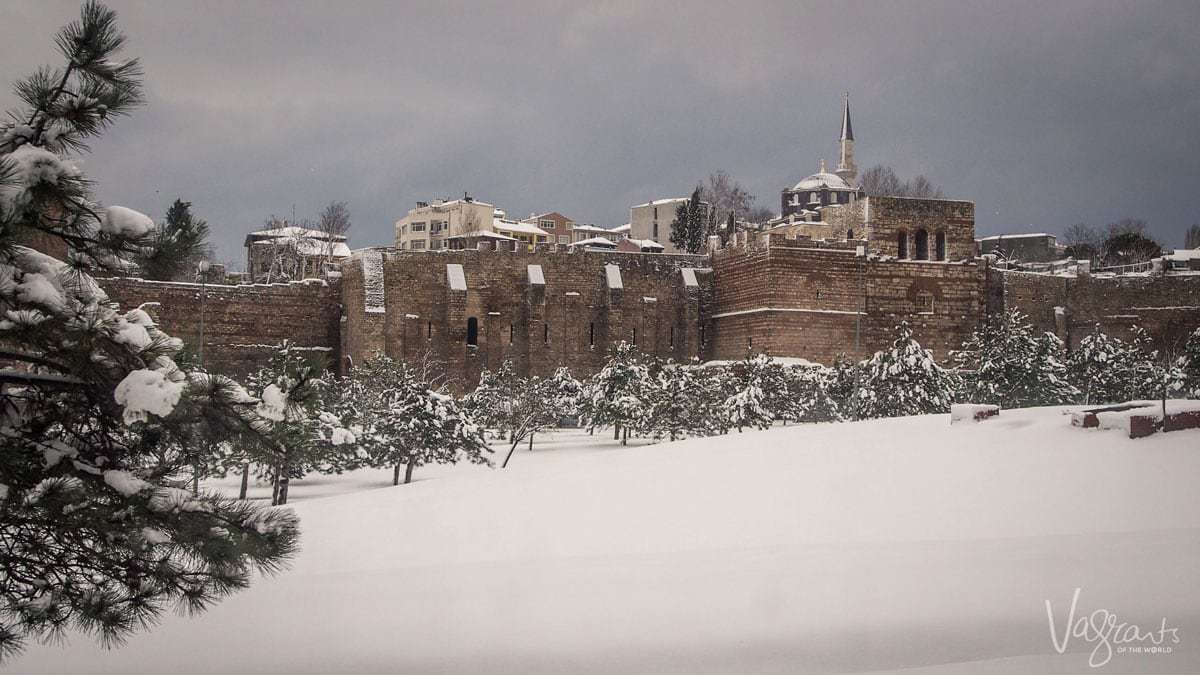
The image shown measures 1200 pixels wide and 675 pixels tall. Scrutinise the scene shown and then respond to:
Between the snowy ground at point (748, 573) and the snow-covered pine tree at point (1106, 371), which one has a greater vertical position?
the snow-covered pine tree at point (1106, 371)

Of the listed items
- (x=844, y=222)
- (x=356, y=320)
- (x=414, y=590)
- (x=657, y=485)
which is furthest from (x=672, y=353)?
(x=414, y=590)

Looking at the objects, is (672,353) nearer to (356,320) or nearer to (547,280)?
(547,280)

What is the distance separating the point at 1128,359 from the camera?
66.5 ft

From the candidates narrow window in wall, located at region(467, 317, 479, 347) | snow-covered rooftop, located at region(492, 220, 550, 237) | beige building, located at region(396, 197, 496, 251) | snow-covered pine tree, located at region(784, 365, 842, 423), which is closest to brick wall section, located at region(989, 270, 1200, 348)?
snow-covered pine tree, located at region(784, 365, 842, 423)

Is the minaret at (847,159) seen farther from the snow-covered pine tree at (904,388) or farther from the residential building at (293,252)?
the snow-covered pine tree at (904,388)

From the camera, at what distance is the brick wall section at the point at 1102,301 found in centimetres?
2922

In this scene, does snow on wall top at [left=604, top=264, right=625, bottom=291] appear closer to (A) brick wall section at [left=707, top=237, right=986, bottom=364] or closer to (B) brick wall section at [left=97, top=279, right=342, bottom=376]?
(A) brick wall section at [left=707, top=237, right=986, bottom=364]

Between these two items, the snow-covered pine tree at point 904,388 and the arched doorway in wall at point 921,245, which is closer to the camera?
the snow-covered pine tree at point 904,388

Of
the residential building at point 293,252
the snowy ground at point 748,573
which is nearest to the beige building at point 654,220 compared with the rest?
the residential building at point 293,252

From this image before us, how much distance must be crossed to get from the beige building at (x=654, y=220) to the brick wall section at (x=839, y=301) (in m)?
38.5

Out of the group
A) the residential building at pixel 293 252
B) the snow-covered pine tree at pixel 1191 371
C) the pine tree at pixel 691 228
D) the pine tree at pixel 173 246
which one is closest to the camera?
the pine tree at pixel 173 246

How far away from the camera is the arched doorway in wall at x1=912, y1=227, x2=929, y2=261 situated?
87.6 ft

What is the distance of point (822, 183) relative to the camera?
2805 inches

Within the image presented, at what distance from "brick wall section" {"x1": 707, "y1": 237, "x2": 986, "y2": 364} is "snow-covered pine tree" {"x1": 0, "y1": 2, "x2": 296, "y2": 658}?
21.5 meters
